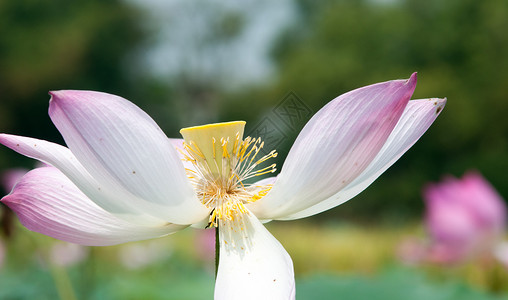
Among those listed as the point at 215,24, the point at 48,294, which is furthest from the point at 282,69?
the point at 48,294

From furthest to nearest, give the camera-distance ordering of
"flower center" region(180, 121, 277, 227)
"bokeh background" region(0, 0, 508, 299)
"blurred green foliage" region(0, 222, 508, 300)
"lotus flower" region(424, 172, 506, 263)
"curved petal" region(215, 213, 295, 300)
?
"bokeh background" region(0, 0, 508, 299)
"lotus flower" region(424, 172, 506, 263)
"blurred green foliage" region(0, 222, 508, 300)
"flower center" region(180, 121, 277, 227)
"curved petal" region(215, 213, 295, 300)

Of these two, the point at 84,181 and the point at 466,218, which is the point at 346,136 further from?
the point at 466,218

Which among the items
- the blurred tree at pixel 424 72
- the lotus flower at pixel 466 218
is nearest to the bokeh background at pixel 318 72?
the blurred tree at pixel 424 72

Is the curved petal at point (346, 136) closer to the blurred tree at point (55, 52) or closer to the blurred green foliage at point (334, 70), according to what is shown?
the blurred green foliage at point (334, 70)

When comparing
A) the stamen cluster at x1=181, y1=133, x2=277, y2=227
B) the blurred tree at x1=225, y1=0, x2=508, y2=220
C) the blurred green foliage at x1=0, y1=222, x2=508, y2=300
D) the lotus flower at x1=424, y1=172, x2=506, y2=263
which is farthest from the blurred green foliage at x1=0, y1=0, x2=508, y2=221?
the stamen cluster at x1=181, y1=133, x2=277, y2=227

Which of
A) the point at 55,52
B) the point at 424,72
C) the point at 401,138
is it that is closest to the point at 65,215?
the point at 401,138

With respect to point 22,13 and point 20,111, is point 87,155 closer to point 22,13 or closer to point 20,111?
point 20,111

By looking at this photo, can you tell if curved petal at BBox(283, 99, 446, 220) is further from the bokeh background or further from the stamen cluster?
the bokeh background
